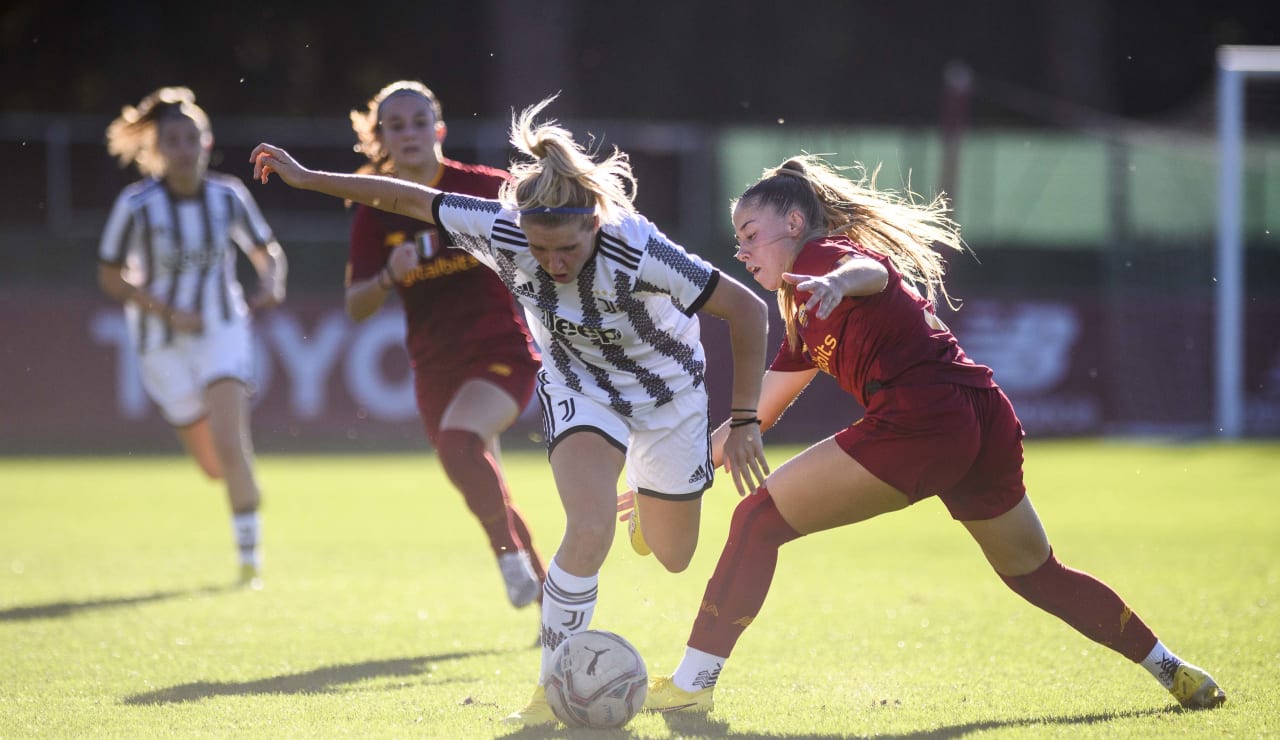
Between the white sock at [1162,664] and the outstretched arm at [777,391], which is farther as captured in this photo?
the outstretched arm at [777,391]

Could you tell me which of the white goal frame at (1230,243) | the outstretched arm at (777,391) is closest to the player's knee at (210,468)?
the outstretched arm at (777,391)

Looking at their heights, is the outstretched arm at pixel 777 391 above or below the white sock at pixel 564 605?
above

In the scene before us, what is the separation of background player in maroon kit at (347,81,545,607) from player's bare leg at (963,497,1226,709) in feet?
6.47

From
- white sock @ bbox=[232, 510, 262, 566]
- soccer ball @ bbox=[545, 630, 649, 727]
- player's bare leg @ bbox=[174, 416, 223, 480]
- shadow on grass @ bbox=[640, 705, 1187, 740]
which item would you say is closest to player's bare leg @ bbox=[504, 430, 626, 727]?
soccer ball @ bbox=[545, 630, 649, 727]

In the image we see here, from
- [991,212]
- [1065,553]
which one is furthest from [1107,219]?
[1065,553]

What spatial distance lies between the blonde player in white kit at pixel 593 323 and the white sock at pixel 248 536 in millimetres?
3194

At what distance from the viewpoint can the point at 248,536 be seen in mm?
7539

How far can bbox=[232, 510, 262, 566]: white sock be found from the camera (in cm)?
751

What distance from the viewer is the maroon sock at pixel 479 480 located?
581 cm

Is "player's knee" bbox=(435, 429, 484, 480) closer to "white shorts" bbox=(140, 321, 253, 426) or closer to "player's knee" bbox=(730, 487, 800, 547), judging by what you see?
"player's knee" bbox=(730, 487, 800, 547)

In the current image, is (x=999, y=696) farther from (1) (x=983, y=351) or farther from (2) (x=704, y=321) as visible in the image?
(1) (x=983, y=351)

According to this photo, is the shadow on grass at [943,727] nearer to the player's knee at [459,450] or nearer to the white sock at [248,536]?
the player's knee at [459,450]

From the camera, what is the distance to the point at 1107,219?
17969 mm

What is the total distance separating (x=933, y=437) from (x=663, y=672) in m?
1.43
